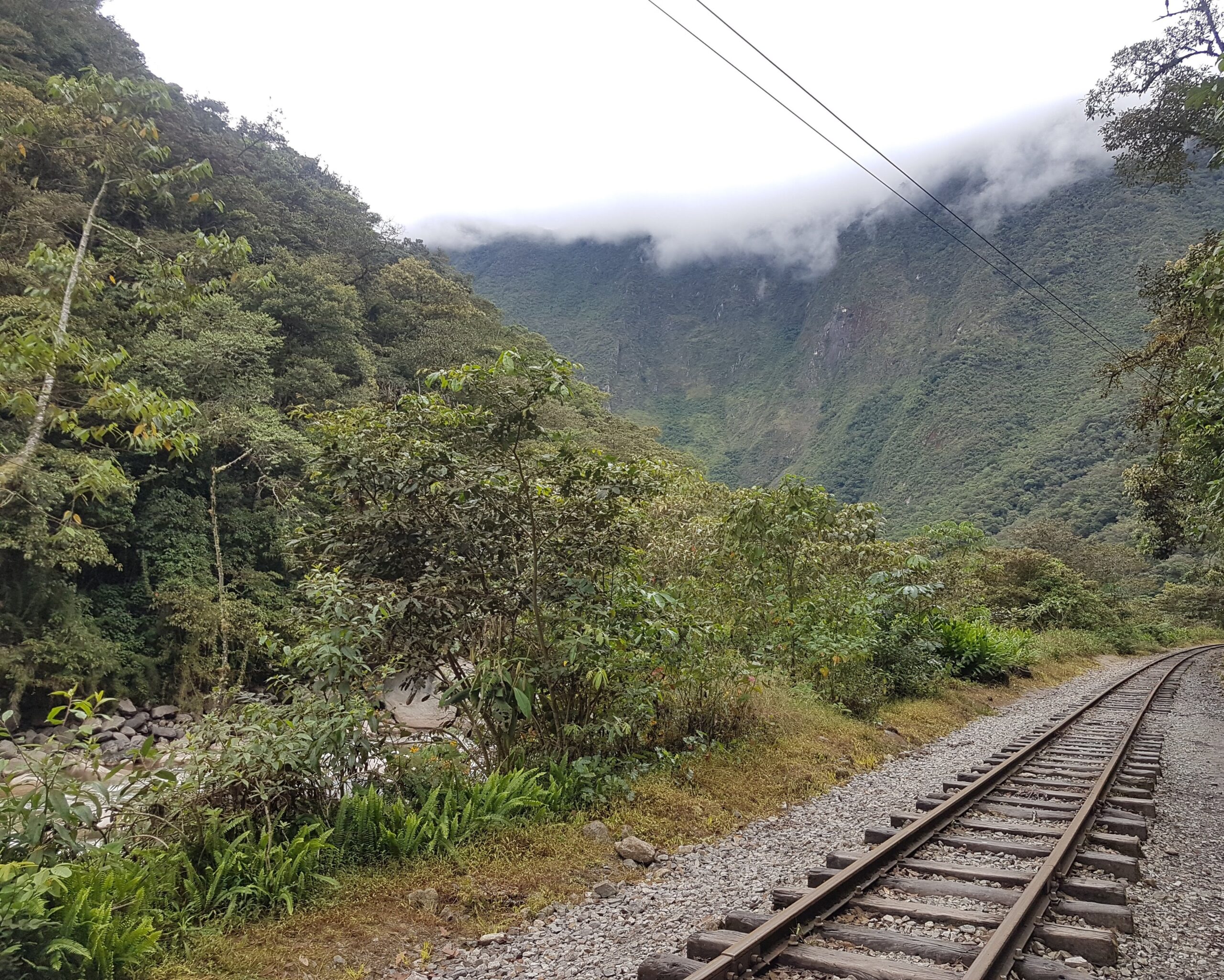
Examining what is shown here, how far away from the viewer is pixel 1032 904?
375 cm

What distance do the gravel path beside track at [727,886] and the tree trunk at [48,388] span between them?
3280 millimetres

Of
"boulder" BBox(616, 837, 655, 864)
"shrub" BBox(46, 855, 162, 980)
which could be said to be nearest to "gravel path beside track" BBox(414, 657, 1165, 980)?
"boulder" BBox(616, 837, 655, 864)

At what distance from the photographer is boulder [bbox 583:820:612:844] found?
5.38 metres

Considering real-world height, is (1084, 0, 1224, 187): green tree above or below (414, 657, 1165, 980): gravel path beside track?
above

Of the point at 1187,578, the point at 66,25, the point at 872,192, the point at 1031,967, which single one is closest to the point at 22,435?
the point at 1031,967

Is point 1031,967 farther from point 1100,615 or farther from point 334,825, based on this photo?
point 1100,615

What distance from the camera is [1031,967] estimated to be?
3.21 m

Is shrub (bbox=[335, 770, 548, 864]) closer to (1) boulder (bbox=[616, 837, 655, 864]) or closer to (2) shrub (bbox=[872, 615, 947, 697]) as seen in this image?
(1) boulder (bbox=[616, 837, 655, 864])

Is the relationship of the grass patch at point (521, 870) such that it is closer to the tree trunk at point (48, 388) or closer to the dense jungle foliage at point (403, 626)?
the dense jungle foliage at point (403, 626)

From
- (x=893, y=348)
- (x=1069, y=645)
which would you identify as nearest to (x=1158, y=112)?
(x=1069, y=645)

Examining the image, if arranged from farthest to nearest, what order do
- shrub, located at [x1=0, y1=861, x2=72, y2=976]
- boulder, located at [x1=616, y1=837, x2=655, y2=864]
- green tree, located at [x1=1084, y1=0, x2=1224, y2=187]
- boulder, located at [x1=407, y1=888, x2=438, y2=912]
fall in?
green tree, located at [x1=1084, y1=0, x2=1224, y2=187]
boulder, located at [x1=616, y1=837, x2=655, y2=864]
boulder, located at [x1=407, y1=888, x2=438, y2=912]
shrub, located at [x1=0, y1=861, x2=72, y2=976]

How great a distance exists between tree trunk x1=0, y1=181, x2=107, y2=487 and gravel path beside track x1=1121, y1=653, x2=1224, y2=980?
569 centimetres

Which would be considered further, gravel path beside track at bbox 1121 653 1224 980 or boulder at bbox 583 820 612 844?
boulder at bbox 583 820 612 844

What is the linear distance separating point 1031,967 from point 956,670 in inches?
525
